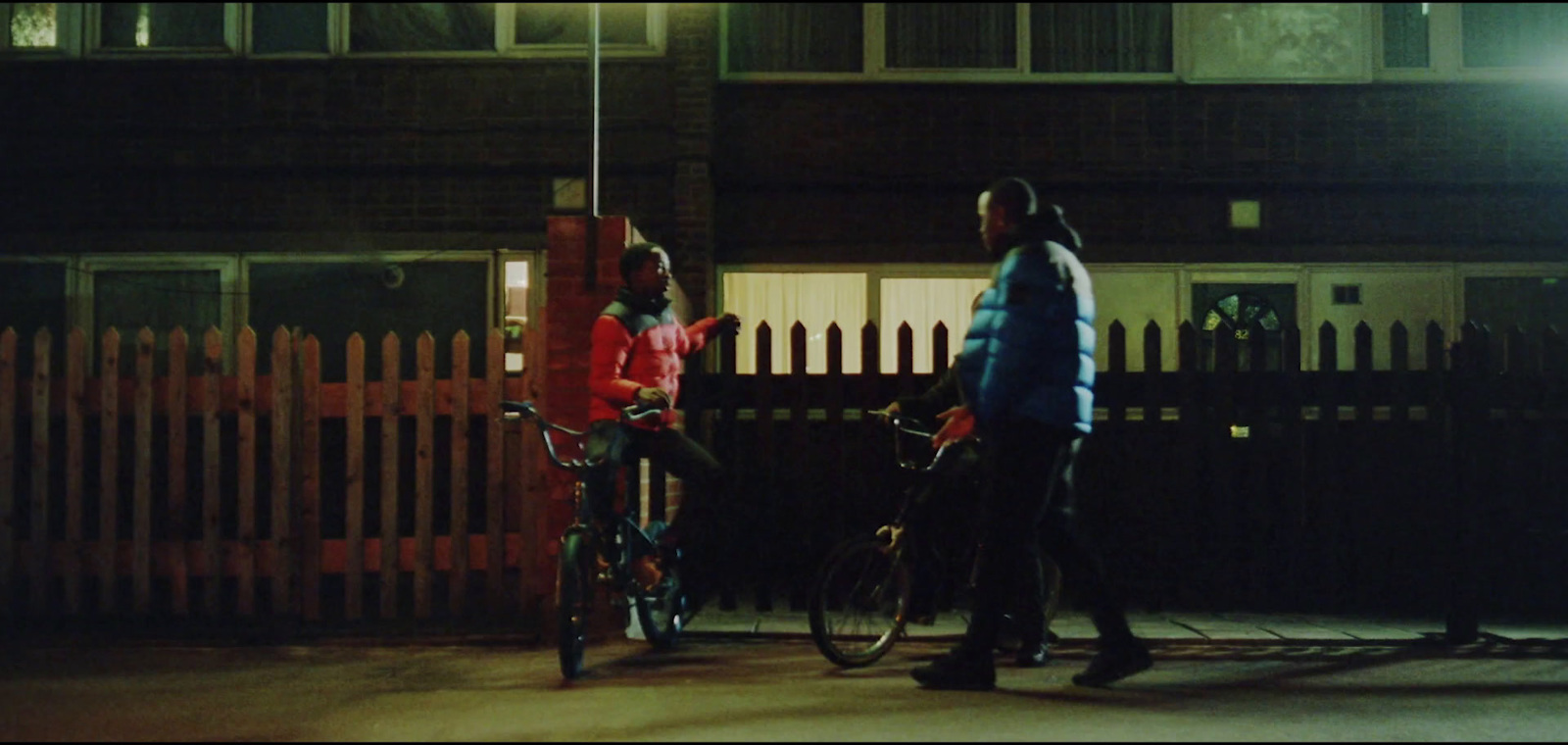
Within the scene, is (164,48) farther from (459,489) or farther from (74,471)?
(459,489)

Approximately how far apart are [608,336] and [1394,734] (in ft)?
10.7

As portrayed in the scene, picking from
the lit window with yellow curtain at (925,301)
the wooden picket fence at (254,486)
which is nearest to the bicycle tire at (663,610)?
the wooden picket fence at (254,486)

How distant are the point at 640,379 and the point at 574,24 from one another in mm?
5359

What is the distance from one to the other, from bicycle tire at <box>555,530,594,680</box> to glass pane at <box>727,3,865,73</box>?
5.91 meters

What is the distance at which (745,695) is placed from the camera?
217 inches

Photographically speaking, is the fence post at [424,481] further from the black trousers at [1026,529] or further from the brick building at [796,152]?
the brick building at [796,152]

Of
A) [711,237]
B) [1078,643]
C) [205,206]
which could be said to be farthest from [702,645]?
[205,206]

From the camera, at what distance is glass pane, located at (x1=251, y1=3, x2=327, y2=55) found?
1105 centimetres

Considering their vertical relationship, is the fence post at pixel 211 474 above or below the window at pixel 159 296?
below

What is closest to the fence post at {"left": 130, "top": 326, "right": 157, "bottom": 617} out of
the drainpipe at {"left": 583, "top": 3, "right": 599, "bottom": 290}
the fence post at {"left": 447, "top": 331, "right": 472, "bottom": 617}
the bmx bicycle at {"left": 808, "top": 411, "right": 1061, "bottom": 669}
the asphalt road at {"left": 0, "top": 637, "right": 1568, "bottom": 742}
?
the asphalt road at {"left": 0, "top": 637, "right": 1568, "bottom": 742}

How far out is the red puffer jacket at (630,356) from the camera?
6223mm

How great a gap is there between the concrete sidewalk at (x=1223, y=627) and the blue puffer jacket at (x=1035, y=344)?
75.6 inches

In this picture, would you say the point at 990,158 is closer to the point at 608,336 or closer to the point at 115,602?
the point at 608,336

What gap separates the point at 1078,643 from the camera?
22.7 feet
